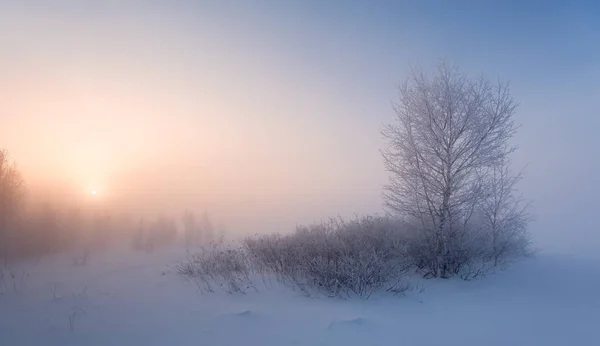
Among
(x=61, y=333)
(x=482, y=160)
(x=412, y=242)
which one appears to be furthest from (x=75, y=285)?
(x=482, y=160)

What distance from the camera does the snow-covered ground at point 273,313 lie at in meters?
5.29

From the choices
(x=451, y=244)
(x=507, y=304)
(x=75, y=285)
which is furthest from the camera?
(x=451, y=244)

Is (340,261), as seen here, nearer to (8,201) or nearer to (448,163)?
(448,163)

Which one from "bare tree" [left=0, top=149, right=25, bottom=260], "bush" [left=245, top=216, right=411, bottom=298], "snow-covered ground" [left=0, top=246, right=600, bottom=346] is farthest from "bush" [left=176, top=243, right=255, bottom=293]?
"bare tree" [left=0, top=149, right=25, bottom=260]

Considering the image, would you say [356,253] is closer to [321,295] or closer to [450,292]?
[321,295]

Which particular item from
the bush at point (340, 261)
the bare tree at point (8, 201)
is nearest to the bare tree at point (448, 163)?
the bush at point (340, 261)

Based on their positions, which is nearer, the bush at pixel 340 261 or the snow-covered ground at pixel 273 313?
the snow-covered ground at pixel 273 313

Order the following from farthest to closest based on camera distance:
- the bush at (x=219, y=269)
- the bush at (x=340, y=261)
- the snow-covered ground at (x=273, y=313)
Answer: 1. the bush at (x=219, y=269)
2. the bush at (x=340, y=261)
3. the snow-covered ground at (x=273, y=313)

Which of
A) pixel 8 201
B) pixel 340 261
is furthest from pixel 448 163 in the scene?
pixel 8 201

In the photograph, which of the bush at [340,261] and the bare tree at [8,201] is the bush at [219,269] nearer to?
the bush at [340,261]

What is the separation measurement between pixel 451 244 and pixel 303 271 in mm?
4445

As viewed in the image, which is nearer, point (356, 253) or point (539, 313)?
point (539, 313)

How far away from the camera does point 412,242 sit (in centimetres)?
994

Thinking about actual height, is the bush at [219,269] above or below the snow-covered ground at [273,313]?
above
